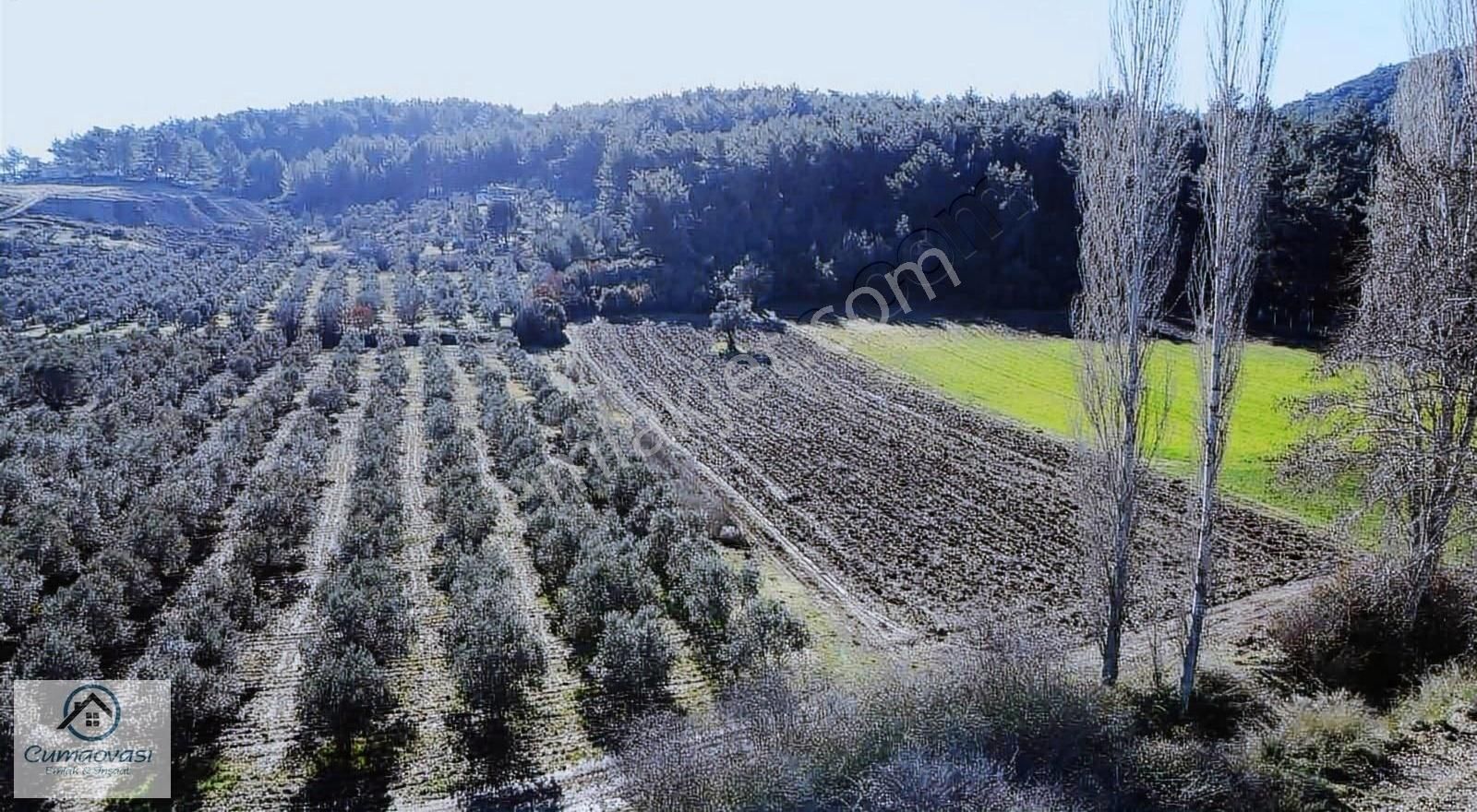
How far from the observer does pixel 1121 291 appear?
1362 centimetres

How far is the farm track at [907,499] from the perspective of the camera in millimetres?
19656

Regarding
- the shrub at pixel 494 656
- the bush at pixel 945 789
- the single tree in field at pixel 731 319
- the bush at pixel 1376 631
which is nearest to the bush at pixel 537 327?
the single tree in field at pixel 731 319

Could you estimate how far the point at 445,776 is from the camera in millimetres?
13344

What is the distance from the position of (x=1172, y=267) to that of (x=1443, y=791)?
812 centimetres

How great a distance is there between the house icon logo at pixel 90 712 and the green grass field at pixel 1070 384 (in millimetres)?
19786

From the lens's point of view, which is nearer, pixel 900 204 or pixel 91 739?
pixel 91 739

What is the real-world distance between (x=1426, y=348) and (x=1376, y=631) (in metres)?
5.50

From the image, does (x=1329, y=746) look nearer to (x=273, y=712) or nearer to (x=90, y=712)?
(x=273, y=712)

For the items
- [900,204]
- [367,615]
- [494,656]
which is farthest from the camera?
[900,204]

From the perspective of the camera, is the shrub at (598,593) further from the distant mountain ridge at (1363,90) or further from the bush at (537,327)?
the distant mountain ridge at (1363,90)

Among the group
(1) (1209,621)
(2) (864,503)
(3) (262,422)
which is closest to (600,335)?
(3) (262,422)

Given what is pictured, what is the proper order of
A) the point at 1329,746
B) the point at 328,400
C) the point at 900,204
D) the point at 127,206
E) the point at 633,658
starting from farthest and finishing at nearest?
the point at 127,206 → the point at 900,204 → the point at 328,400 → the point at 633,658 → the point at 1329,746

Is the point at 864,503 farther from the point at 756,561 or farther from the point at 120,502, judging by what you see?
the point at 120,502

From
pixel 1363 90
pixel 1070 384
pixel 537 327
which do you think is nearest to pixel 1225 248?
pixel 1070 384
